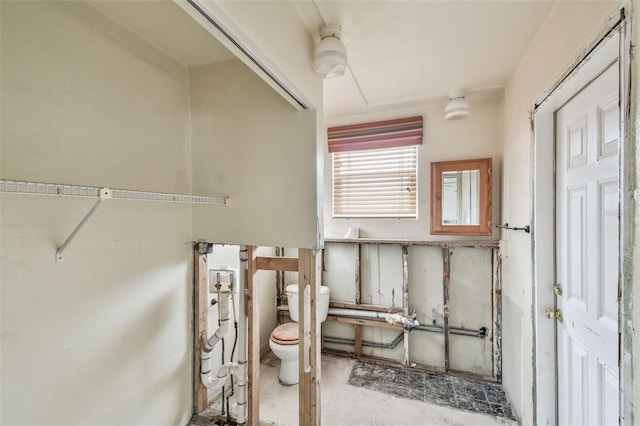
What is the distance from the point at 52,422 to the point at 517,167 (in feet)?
9.36

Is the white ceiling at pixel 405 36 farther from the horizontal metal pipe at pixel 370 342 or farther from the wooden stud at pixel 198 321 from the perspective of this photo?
the horizontal metal pipe at pixel 370 342

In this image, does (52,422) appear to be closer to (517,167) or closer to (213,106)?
(213,106)

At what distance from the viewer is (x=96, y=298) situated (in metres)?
1.24

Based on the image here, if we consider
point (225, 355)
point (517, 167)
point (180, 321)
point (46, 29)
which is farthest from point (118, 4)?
point (517, 167)

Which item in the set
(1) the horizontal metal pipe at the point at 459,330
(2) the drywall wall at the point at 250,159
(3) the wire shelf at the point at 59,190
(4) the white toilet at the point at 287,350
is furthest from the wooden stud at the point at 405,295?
(3) the wire shelf at the point at 59,190

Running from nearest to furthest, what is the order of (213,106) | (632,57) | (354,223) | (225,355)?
(632,57) → (213,106) → (225,355) → (354,223)

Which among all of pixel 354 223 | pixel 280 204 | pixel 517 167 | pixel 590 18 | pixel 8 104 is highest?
pixel 590 18

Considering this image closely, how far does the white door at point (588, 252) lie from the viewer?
1021 mm

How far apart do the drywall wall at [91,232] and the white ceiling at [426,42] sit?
40.4 inches

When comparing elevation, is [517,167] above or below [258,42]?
below

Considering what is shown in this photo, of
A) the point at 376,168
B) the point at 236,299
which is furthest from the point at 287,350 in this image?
the point at 376,168

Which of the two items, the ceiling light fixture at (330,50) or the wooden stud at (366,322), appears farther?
the wooden stud at (366,322)

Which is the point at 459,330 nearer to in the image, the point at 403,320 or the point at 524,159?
the point at 403,320

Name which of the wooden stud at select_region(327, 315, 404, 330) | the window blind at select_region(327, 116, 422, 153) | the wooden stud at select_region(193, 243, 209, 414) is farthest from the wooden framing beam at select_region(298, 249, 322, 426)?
the window blind at select_region(327, 116, 422, 153)
